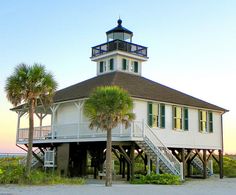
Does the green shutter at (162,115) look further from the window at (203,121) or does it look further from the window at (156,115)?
the window at (203,121)

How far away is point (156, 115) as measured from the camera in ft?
89.2

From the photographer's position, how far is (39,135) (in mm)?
30688

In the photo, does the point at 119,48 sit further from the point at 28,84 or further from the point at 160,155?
the point at 28,84

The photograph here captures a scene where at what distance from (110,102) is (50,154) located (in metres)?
11.5

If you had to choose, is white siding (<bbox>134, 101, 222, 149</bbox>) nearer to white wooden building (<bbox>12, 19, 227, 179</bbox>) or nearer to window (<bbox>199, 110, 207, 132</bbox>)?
white wooden building (<bbox>12, 19, 227, 179</bbox>)

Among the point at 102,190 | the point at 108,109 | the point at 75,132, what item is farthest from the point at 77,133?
the point at 102,190

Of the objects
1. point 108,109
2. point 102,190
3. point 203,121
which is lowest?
point 102,190

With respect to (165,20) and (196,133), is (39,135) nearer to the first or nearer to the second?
(196,133)

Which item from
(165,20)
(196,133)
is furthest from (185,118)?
(165,20)

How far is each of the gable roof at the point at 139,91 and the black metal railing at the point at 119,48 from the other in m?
2.17

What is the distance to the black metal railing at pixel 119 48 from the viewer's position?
32.8 meters

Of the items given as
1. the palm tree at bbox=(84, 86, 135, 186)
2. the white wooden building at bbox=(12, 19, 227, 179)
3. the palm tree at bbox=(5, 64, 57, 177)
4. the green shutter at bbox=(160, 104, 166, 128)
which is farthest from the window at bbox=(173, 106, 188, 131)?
the palm tree at bbox=(5, 64, 57, 177)

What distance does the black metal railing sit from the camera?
1289 inches

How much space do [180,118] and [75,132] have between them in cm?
755
